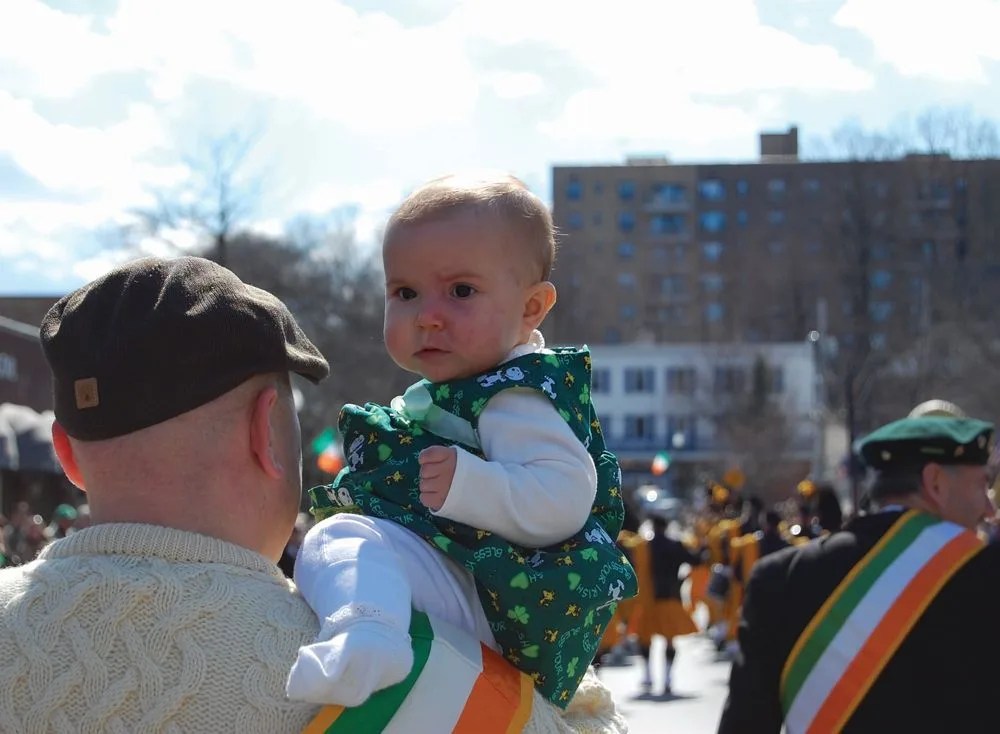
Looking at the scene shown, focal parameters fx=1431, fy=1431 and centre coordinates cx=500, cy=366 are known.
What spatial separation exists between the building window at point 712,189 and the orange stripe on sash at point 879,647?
91.8 m

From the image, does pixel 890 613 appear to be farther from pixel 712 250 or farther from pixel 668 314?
pixel 668 314

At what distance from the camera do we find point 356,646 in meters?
1.84

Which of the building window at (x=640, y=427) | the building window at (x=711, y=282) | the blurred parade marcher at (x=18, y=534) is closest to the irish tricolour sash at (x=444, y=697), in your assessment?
the blurred parade marcher at (x=18, y=534)

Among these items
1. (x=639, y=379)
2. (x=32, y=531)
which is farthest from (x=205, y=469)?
(x=639, y=379)

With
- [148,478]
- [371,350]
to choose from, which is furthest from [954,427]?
[371,350]

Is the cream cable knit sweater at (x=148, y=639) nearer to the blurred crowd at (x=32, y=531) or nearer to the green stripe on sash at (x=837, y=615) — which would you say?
the green stripe on sash at (x=837, y=615)

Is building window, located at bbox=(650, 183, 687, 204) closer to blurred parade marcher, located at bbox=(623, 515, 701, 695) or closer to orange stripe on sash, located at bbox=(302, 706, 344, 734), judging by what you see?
blurred parade marcher, located at bbox=(623, 515, 701, 695)

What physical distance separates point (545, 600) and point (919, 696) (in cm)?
234

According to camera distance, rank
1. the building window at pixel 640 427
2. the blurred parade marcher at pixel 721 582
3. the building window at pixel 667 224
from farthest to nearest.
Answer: the building window at pixel 667 224, the building window at pixel 640 427, the blurred parade marcher at pixel 721 582

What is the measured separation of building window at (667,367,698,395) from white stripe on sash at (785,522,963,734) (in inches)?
2939

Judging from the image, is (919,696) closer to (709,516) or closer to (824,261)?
(709,516)

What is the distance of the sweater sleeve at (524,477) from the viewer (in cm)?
215

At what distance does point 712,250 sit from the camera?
94000 millimetres

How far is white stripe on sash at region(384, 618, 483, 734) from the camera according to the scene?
6.32ft
